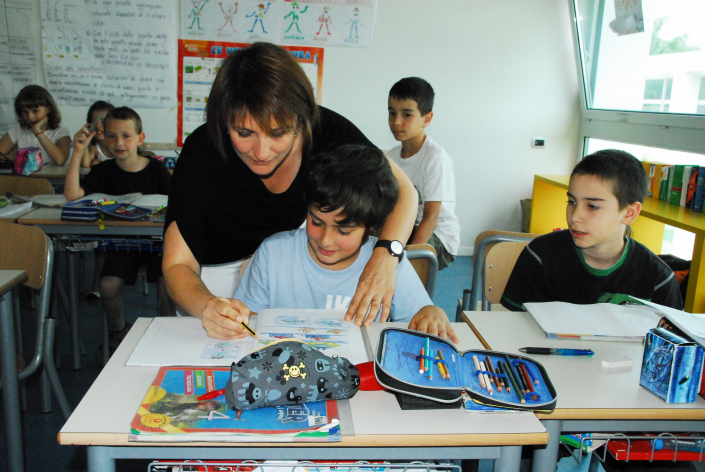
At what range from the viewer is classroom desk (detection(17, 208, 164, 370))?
2271 millimetres

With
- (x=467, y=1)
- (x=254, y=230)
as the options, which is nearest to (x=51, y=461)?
(x=254, y=230)

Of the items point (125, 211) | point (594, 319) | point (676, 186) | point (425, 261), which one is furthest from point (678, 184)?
point (125, 211)

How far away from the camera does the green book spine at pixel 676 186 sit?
9.94 ft

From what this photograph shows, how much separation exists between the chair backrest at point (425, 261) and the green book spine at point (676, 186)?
202 cm

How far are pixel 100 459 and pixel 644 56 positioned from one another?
3853mm

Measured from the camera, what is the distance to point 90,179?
2893 millimetres

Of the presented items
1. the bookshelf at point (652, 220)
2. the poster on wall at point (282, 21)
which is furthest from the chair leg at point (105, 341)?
the bookshelf at point (652, 220)

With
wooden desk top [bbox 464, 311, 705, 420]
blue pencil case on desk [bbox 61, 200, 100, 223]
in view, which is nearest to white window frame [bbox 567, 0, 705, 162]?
wooden desk top [bbox 464, 311, 705, 420]

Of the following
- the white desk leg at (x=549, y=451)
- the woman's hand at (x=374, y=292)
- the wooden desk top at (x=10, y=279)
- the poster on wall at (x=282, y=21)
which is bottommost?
the white desk leg at (x=549, y=451)

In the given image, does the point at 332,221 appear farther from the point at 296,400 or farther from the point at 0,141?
the point at 0,141

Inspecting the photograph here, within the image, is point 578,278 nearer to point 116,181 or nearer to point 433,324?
point 433,324

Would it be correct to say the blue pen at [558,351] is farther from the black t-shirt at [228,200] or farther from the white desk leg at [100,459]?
the white desk leg at [100,459]

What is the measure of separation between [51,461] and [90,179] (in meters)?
1.58

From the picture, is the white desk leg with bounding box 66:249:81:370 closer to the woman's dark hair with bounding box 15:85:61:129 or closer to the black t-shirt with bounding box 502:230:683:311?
the black t-shirt with bounding box 502:230:683:311
